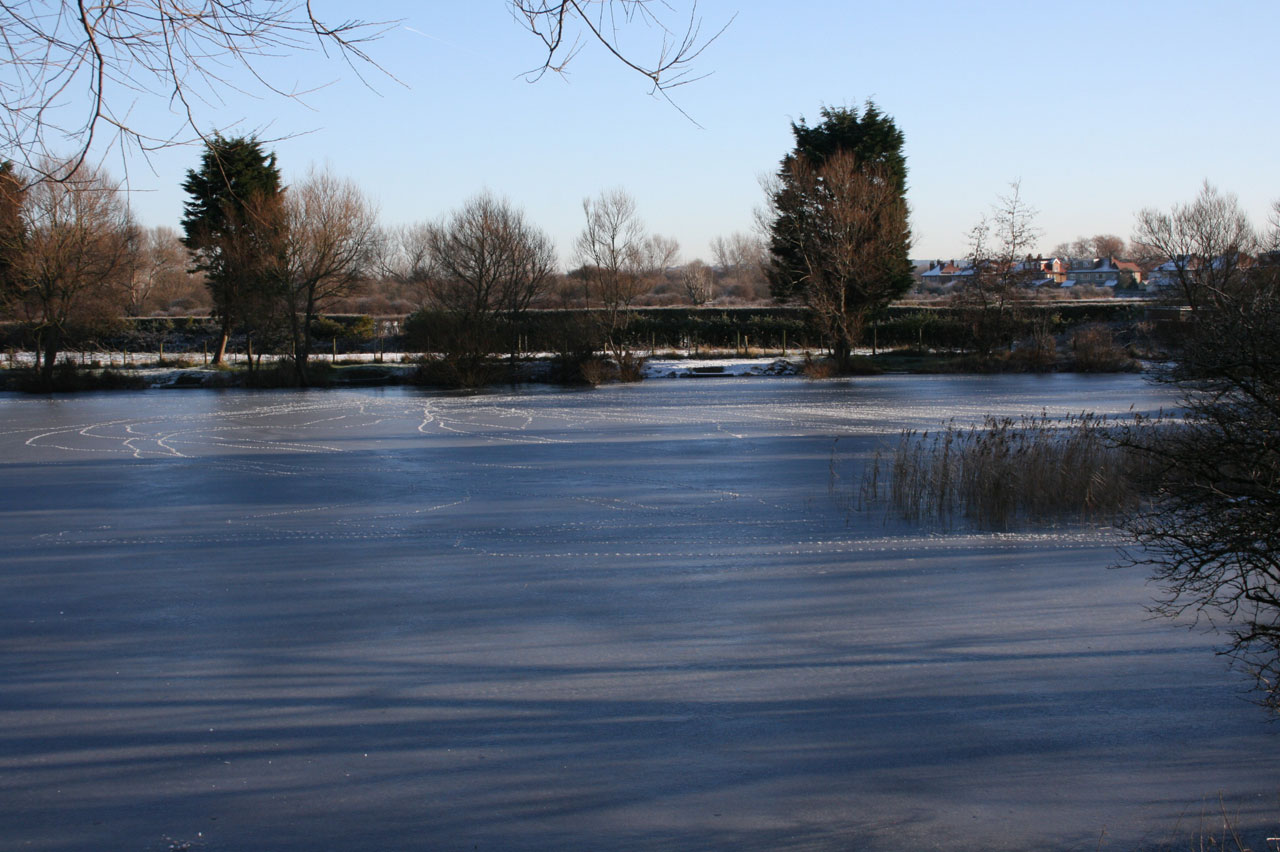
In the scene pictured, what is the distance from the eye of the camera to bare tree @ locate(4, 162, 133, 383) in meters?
26.7

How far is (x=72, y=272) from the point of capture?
29.3 m

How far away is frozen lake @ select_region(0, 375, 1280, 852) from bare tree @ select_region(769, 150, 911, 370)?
85.7ft

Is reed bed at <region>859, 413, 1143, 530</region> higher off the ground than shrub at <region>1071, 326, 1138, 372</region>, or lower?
lower

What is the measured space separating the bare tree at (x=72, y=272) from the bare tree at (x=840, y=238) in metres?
21.6

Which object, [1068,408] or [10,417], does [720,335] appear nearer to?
[1068,408]

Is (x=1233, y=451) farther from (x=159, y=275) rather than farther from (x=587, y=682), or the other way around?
(x=159, y=275)

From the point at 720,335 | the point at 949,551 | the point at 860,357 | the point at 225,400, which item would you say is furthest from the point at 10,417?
the point at 720,335

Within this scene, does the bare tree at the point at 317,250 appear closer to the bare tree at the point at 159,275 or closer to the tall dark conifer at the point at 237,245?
the tall dark conifer at the point at 237,245

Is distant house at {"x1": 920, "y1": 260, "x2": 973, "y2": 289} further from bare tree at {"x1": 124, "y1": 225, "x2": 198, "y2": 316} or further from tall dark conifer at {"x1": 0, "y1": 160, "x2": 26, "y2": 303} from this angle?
tall dark conifer at {"x1": 0, "y1": 160, "x2": 26, "y2": 303}

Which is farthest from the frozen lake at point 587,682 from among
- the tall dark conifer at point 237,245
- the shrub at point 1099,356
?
the shrub at point 1099,356

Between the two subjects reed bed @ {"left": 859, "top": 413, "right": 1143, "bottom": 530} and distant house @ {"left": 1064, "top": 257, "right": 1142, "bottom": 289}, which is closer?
reed bed @ {"left": 859, "top": 413, "right": 1143, "bottom": 530}

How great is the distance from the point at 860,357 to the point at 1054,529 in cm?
2965

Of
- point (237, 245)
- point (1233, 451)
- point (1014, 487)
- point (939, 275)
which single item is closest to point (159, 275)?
point (237, 245)

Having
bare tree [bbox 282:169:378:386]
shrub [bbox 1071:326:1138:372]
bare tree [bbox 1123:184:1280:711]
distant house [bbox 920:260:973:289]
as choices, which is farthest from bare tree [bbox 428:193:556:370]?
distant house [bbox 920:260:973:289]
